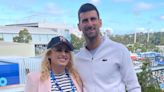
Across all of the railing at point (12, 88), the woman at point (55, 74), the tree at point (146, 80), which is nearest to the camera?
the woman at point (55, 74)

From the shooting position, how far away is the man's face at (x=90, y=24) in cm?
133

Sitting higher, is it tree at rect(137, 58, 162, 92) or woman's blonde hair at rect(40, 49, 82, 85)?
woman's blonde hair at rect(40, 49, 82, 85)

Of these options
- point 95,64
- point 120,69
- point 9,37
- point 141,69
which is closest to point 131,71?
point 120,69

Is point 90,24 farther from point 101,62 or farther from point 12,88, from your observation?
point 12,88

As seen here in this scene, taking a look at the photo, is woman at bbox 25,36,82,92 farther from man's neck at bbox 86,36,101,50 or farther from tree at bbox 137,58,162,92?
tree at bbox 137,58,162,92

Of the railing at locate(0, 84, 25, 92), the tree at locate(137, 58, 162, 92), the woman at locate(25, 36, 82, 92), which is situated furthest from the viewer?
the tree at locate(137, 58, 162, 92)

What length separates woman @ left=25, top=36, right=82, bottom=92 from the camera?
1332 millimetres

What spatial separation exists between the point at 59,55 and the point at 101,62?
0.62ft

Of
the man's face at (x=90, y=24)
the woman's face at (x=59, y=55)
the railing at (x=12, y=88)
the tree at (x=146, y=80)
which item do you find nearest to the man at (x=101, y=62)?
the man's face at (x=90, y=24)

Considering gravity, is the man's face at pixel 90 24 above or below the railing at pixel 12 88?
above

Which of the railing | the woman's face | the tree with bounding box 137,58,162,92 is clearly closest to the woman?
the woman's face

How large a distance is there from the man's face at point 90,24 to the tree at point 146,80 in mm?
1978

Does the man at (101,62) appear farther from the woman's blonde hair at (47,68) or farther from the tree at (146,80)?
the tree at (146,80)

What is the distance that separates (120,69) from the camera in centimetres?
138
